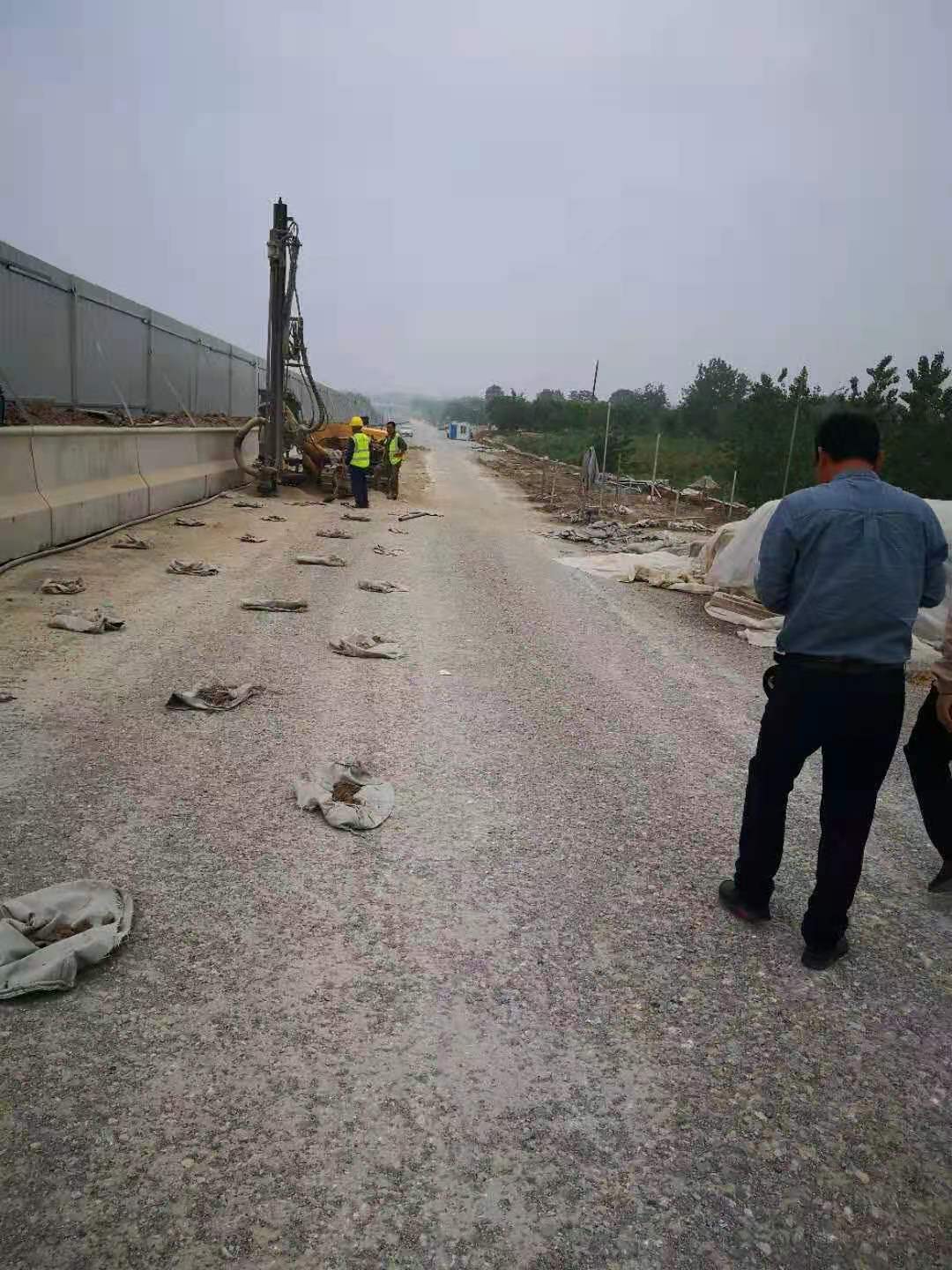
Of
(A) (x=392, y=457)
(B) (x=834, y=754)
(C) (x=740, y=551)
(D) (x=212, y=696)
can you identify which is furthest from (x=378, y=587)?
(A) (x=392, y=457)

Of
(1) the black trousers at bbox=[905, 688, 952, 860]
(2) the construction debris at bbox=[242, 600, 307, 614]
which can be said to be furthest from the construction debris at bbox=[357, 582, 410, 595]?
(1) the black trousers at bbox=[905, 688, 952, 860]

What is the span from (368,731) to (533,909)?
2.00m

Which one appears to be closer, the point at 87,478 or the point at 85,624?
the point at 85,624

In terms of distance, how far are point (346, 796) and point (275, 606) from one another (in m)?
4.18

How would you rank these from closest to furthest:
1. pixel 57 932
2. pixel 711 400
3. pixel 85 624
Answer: pixel 57 932, pixel 85 624, pixel 711 400

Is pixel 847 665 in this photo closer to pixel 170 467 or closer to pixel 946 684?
pixel 946 684

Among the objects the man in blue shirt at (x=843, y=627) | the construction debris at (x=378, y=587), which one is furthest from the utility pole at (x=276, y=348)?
the man in blue shirt at (x=843, y=627)

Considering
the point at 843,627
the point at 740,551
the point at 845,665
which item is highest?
the point at 843,627

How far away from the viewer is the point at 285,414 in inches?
732

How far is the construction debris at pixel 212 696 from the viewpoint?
5.12 meters

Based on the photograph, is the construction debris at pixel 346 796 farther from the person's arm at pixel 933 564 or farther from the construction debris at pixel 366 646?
the person's arm at pixel 933 564

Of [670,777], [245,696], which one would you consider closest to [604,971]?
[670,777]

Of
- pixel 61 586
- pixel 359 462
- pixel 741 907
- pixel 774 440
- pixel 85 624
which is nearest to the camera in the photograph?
pixel 741 907

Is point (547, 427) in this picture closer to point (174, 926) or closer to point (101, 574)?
point (101, 574)
